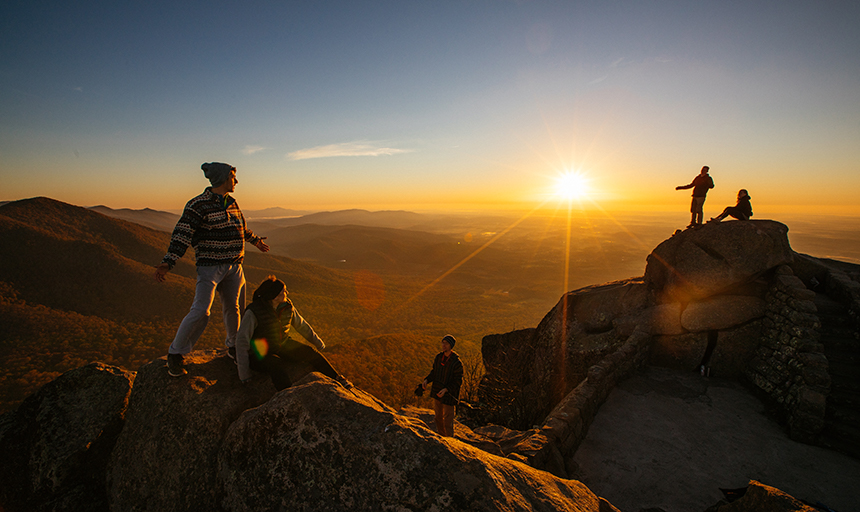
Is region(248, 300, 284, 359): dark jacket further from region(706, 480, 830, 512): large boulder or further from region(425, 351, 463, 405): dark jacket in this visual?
region(706, 480, 830, 512): large boulder

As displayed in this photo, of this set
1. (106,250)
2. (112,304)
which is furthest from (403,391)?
(106,250)

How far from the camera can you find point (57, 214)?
142 feet

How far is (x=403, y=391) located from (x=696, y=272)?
15027 millimetres

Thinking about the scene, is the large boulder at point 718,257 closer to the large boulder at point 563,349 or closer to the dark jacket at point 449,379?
the large boulder at point 563,349

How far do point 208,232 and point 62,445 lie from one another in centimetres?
261

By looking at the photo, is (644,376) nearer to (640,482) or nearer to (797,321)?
(797,321)

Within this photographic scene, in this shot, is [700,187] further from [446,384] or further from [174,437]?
[174,437]

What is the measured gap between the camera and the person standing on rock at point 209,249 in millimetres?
4062

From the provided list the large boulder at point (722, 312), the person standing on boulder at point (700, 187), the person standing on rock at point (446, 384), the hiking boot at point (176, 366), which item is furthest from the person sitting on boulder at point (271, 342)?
the person standing on boulder at point (700, 187)

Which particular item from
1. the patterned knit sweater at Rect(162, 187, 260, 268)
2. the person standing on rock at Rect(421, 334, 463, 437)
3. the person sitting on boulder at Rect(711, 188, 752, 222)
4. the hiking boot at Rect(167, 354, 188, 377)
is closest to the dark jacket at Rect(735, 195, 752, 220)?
the person sitting on boulder at Rect(711, 188, 752, 222)

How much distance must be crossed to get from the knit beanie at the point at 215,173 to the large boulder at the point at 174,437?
2.40 m

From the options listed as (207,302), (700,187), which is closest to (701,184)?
(700,187)

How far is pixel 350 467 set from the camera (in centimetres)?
252

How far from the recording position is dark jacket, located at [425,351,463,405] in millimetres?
6426
